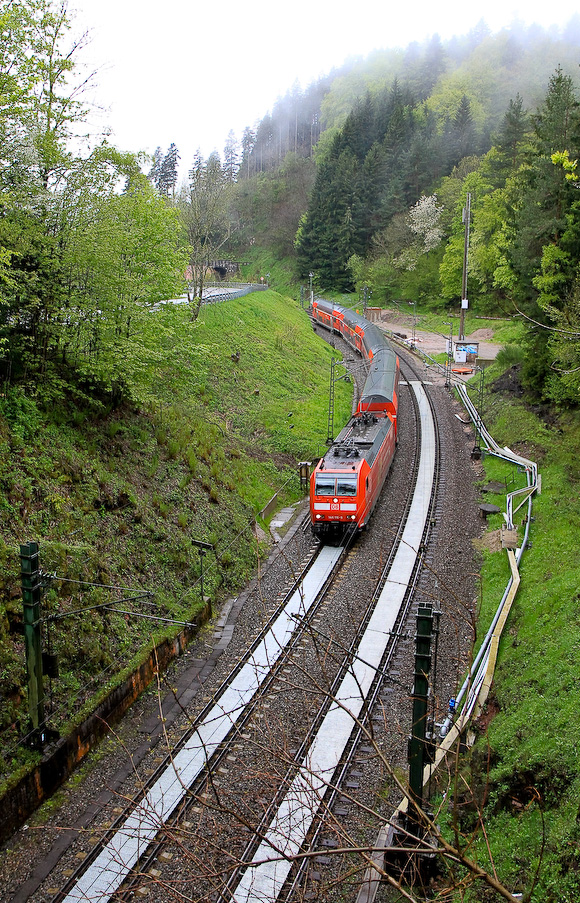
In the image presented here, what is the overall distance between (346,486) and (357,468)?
0.68 m

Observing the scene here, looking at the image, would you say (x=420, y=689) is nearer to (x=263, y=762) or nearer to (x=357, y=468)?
(x=263, y=762)

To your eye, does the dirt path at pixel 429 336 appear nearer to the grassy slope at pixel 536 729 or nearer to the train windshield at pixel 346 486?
the train windshield at pixel 346 486

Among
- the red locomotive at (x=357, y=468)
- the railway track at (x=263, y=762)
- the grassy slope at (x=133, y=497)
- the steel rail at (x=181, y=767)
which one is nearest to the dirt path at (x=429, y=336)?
the red locomotive at (x=357, y=468)

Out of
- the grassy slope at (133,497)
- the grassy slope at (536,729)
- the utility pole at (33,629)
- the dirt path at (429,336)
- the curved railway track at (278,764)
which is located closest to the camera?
the curved railway track at (278,764)

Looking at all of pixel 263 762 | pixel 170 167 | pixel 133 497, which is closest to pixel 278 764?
pixel 263 762

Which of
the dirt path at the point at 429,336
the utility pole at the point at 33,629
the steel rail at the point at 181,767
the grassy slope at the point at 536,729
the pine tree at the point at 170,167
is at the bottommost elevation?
the steel rail at the point at 181,767

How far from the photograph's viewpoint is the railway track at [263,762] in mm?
7781

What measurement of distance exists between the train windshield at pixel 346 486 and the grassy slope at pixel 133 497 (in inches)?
130

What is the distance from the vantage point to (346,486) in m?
20.8

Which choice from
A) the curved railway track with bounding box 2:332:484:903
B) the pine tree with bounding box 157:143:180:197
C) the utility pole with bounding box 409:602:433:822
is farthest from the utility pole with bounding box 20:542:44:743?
the pine tree with bounding box 157:143:180:197

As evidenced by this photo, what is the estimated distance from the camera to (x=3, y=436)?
1545cm

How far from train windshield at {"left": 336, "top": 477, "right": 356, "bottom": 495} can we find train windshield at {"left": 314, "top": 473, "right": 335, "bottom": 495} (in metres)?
0.19

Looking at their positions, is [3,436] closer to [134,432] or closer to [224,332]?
[134,432]

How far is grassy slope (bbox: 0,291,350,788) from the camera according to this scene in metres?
13.7
